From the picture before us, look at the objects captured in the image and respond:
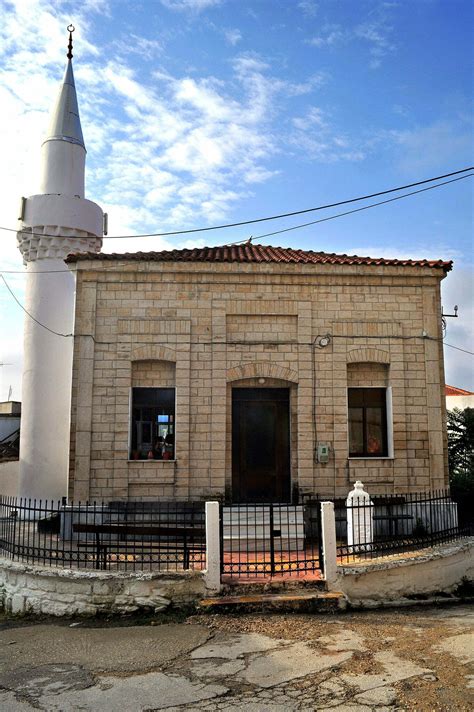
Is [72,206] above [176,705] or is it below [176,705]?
above

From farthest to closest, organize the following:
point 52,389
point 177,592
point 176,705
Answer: point 52,389 < point 177,592 < point 176,705

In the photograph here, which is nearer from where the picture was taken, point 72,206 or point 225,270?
point 225,270

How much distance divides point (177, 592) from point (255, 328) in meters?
6.80

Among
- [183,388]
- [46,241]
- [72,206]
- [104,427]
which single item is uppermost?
[72,206]

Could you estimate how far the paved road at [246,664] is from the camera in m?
5.75

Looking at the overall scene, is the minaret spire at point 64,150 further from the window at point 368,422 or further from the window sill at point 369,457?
the window sill at point 369,457

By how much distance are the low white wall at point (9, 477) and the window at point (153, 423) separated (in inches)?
232

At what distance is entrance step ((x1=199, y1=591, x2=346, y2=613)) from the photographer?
856 cm

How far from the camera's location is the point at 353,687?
5945mm

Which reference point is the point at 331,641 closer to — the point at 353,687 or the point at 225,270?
the point at 353,687

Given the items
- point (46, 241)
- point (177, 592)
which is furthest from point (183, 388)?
point (46, 241)

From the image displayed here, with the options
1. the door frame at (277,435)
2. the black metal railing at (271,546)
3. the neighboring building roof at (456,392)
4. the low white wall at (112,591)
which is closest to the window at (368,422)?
the door frame at (277,435)

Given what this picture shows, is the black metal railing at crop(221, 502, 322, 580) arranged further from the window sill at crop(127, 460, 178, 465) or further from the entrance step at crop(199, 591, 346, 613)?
the window sill at crop(127, 460, 178, 465)

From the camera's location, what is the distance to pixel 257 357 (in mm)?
14023
